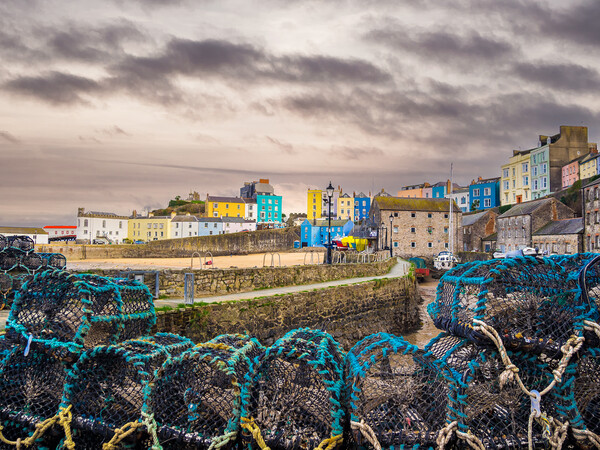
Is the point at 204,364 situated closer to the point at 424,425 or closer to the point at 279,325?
the point at 424,425

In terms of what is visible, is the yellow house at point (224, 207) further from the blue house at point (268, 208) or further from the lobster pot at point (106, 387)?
the lobster pot at point (106, 387)

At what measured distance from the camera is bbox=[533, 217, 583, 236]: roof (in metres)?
32.1

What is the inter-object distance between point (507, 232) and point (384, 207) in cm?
1334

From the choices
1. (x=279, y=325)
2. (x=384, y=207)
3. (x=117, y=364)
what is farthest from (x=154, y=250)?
(x=117, y=364)

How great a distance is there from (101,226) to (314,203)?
1913 inches

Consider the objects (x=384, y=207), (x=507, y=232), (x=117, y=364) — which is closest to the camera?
(x=117, y=364)

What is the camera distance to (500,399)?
10.4ft

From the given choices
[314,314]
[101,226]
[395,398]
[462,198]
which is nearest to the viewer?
[395,398]

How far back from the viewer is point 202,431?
10.4 feet

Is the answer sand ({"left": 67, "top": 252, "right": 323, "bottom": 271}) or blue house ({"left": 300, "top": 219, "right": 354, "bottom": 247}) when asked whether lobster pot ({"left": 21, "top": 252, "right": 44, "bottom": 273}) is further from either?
blue house ({"left": 300, "top": 219, "right": 354, "bottom": 247})

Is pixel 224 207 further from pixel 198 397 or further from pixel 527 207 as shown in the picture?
pixel 198 397

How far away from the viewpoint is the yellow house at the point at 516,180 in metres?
55.8

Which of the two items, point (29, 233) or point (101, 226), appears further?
point (101, 226)

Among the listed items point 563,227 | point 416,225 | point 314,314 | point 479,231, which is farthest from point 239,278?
point 479,231
